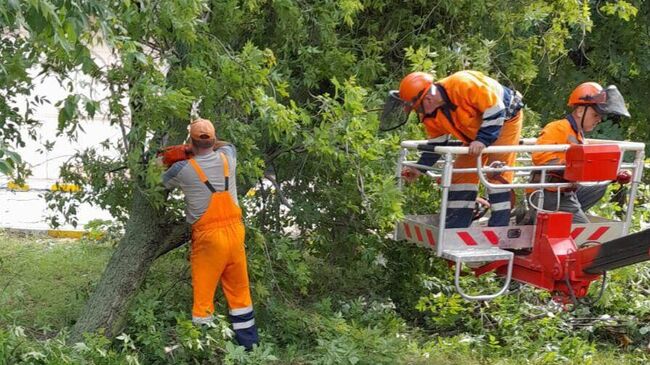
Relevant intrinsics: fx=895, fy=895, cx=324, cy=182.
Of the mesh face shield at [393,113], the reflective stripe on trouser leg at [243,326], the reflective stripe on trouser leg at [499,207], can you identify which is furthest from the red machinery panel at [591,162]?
the reflective stripe on trouser leg at [243,326]

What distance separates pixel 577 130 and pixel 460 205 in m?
1.06

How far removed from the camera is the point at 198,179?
6531 mm

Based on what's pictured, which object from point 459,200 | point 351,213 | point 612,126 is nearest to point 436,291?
point 351,213

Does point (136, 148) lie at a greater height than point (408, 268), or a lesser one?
greater

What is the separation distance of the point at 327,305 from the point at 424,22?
267 centimetres

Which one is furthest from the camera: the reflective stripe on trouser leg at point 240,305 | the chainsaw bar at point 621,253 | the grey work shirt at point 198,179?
the reflective stripe on trouser leg at point 240,305

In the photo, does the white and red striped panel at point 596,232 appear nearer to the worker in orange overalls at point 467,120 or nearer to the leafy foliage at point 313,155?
the worker in orange overalls at point 467,120

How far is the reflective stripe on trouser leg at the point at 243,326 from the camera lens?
6.93 m

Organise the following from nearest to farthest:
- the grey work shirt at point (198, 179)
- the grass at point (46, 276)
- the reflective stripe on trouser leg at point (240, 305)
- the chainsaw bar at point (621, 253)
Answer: the chainsaw bar at point (621, 253) → the grey work shirt at point (198, 179) → the reflective stripe on trouser leg at point (240, 305) → the grass at point (46, 276)

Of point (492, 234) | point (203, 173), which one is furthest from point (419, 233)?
point (203, 173)

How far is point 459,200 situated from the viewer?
257 inches

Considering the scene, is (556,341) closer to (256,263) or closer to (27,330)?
(256,263)

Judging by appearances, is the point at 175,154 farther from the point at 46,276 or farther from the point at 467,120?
the point at 46,276

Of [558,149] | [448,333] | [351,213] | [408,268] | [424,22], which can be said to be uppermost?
[424,22]
